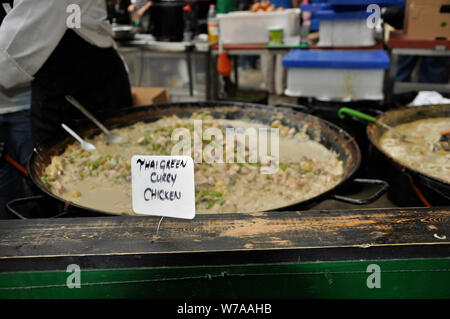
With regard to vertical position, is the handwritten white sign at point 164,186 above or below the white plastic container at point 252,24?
below

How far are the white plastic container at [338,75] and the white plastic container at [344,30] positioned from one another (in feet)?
3.84

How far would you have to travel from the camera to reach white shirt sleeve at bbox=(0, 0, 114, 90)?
2.18 meters

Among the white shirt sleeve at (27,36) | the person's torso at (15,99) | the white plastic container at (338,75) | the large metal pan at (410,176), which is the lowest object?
the large metal pan at (410,176)

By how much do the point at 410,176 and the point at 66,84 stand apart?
219 cm

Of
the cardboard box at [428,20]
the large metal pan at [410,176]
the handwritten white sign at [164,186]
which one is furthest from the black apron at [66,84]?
the cardboard box at [428,20]

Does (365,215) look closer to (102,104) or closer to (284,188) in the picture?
(284,188)

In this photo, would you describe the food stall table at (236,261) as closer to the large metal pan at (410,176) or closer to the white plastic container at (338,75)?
the large metal pan at (410,176)

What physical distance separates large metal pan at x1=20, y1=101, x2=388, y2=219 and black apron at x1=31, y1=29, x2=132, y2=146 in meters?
0.27

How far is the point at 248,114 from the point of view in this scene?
8.86ft

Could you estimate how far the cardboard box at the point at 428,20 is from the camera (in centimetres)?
309

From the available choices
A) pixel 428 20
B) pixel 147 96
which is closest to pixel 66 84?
pixel 147 96

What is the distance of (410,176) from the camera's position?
1.55 metres

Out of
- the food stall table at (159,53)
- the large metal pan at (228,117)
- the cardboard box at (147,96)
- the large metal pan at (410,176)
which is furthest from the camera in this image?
the food stall table at (159,53)
